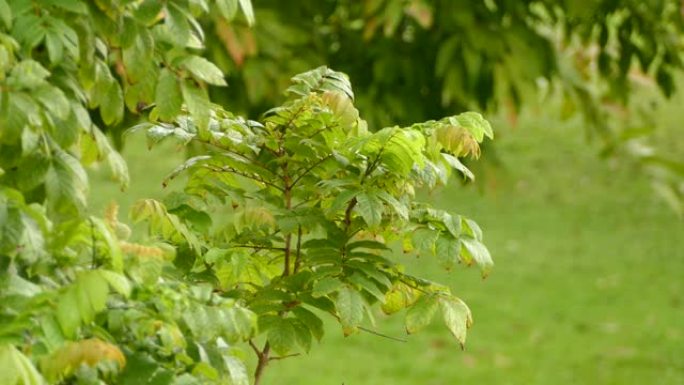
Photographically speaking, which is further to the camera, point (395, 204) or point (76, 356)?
point (395, 204)

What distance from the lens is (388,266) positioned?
8.73 ft

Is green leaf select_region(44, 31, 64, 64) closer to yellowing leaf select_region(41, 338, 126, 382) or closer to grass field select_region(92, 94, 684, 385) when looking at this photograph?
yellowing leaf select_region(41, 338, 126, 382)

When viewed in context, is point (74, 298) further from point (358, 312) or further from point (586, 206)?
point (586, 206)

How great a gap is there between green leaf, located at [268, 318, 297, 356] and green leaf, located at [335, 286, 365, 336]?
0.12 m

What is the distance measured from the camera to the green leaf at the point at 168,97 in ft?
9.08

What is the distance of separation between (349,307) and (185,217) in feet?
1.37

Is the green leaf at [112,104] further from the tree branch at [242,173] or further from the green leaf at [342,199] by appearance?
the green leaf at [342,199]

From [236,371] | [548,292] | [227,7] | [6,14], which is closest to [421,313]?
[236,371]

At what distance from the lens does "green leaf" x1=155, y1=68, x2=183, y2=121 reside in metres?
2.77

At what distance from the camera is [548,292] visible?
35.8 ft

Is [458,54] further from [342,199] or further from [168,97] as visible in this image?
[342,199]

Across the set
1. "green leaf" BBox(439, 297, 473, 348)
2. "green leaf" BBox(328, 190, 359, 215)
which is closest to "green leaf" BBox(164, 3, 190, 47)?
"green leaf" BBox(328, 190, 359, 215)

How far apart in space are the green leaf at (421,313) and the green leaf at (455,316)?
0.02 metres

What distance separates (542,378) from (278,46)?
410 cm
